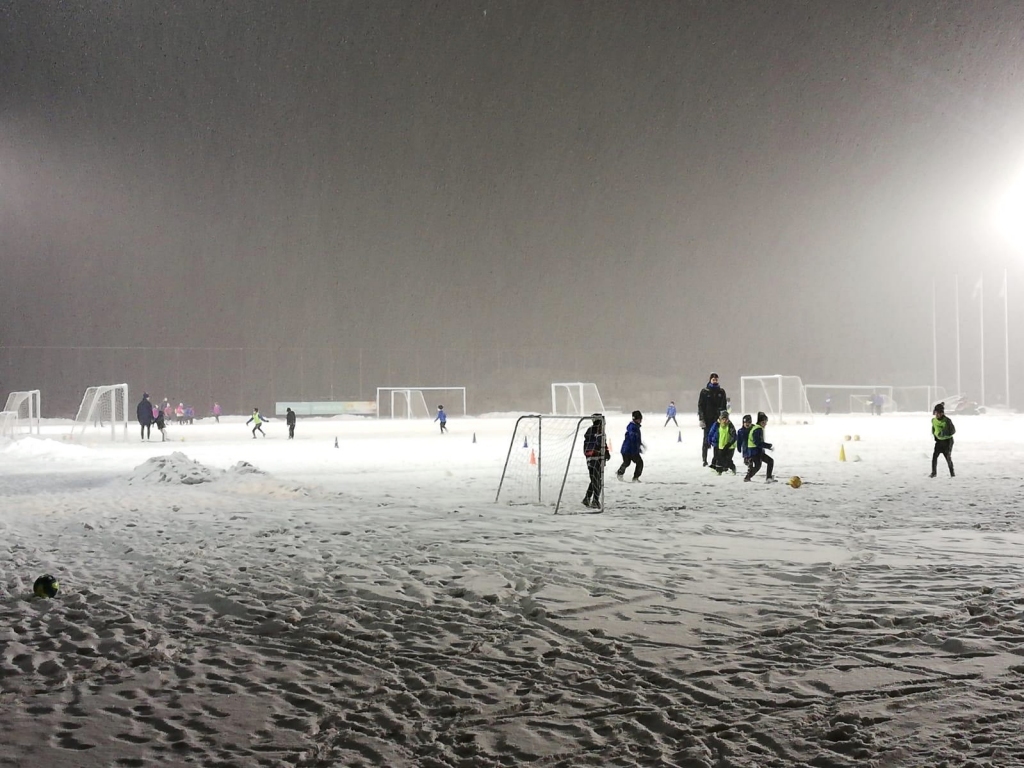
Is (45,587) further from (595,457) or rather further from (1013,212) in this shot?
(1013,212)

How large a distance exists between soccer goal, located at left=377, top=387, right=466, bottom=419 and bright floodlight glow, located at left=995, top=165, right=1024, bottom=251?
35001 millimetres

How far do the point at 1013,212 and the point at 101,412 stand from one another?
5056cm

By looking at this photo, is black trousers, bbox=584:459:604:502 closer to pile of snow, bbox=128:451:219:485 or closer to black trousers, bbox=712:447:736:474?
black trousers, bbox=712:447:736:474

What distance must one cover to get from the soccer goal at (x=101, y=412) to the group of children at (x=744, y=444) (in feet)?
66.0

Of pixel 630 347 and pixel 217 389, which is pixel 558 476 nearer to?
pixel 217 389

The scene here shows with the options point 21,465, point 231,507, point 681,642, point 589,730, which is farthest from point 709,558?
point 21,465

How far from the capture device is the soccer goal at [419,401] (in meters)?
56.1

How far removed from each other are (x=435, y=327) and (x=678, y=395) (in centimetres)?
1827

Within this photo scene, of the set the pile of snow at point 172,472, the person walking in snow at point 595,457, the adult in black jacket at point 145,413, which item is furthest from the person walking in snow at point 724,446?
the adult in black jacket at point 145,413

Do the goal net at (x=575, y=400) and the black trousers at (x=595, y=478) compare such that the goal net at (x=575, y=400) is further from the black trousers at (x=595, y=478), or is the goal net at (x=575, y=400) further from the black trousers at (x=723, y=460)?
the black trousers at (x=595, y=478)

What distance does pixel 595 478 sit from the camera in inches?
463

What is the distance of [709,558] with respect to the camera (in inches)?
314

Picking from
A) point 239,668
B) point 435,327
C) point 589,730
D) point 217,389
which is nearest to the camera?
point 589,730

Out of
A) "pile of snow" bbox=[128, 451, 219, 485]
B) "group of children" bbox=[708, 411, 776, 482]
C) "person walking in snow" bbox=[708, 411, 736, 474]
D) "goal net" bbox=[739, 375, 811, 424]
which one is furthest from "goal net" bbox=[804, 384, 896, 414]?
"pile of snow" bbox=[128, 451, 219, 485]
